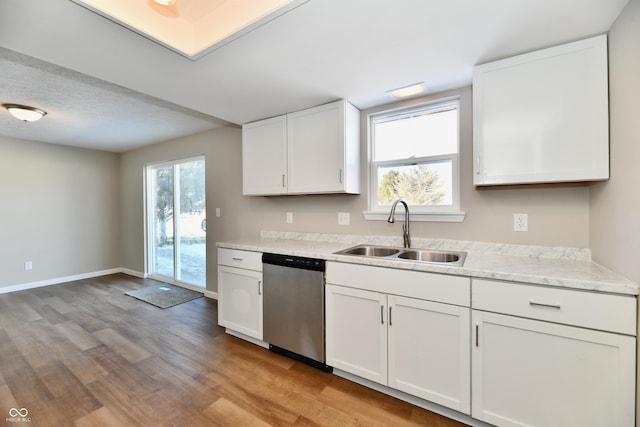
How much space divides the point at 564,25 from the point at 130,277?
Answer: 20.6ft

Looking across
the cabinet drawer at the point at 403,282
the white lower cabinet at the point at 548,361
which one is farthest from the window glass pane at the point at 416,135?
the white lower cabinet at the point at 548,361

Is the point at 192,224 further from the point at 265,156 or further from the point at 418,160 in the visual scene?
the point at 418,160

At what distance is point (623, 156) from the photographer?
1333 mm

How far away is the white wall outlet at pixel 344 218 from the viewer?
2643 millimetres

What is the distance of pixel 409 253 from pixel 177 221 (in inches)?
149

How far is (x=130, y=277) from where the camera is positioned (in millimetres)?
4910

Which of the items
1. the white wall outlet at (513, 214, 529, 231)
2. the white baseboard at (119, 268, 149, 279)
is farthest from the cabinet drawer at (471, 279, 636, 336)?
the white baseboard at (119, 268, 149, 279)

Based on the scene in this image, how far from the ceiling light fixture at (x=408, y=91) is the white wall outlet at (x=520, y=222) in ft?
3.94

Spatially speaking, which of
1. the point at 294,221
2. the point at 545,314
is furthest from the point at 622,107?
the point at 294,221

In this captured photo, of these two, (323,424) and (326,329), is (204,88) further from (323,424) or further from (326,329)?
(323,424)

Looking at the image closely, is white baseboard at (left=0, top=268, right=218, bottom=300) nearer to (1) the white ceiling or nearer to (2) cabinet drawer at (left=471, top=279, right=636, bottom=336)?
(1) the white ceiling

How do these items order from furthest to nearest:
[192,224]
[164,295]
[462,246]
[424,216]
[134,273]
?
1. [134,273]
2. [192,224]
3. [164,295]
4. [424,216]
5. [462,246]

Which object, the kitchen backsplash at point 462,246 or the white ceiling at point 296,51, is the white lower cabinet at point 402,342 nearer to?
the kitchen backsplash at point 462,246

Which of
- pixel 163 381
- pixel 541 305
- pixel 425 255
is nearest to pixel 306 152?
pixel 425 255
